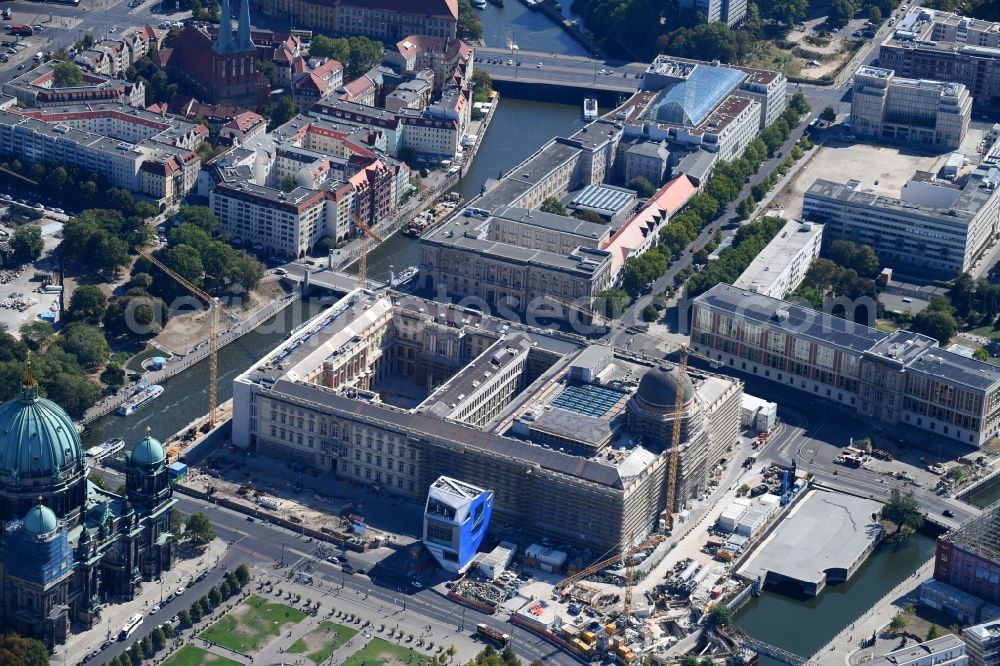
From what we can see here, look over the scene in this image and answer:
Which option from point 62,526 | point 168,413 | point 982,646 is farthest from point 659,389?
point 62,526

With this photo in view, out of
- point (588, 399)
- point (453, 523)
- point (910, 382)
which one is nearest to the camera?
point (453, 523)

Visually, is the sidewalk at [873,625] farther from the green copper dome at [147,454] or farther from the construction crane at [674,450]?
the green copper dome at [147,454]

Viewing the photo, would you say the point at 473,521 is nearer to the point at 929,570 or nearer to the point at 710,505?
the point at 710,505

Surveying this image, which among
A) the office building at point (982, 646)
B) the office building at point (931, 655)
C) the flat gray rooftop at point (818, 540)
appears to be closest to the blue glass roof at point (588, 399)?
the flat gray rooftop at point (818, 540)

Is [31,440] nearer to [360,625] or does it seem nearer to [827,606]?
[360,625]

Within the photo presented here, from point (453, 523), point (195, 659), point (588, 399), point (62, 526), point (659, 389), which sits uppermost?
point (659, 389)

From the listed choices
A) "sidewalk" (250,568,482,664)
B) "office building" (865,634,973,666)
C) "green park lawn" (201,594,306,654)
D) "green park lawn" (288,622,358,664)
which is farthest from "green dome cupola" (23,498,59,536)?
"office building" (865,634,973,666)

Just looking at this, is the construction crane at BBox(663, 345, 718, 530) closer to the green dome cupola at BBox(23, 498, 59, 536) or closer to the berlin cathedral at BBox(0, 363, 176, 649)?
the berlin cathedral at BBox(0, 363, 176, 649)
